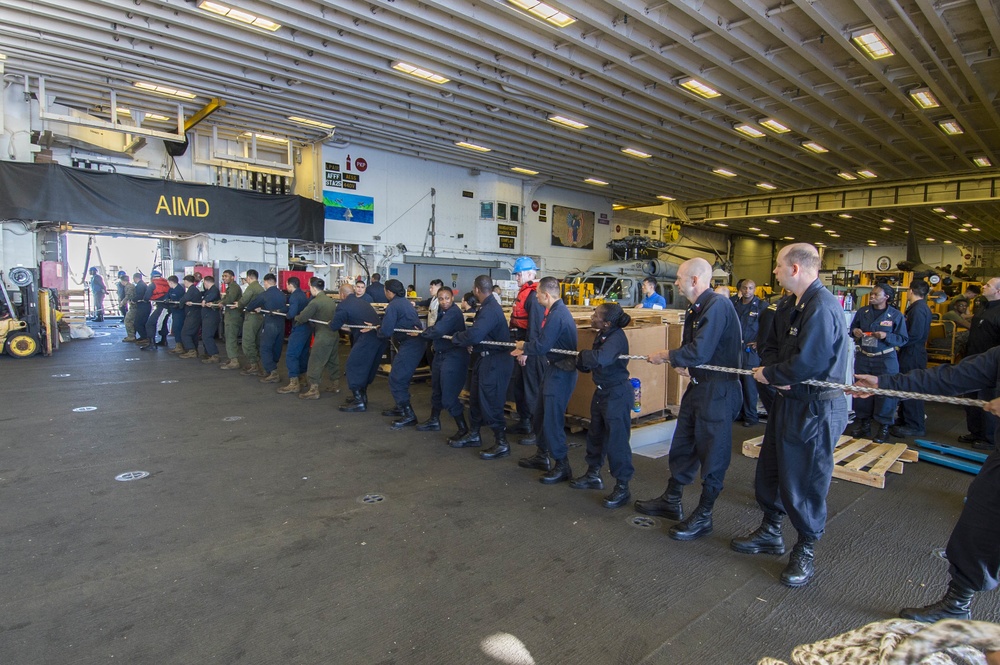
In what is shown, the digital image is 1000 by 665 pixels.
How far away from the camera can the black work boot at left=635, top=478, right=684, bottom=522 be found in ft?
13.6

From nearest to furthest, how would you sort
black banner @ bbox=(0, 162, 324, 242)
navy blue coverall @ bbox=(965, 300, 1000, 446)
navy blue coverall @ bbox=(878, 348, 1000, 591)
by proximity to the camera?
navy blue coverall @ bbox=(878, 348, 1000, 591) < navy blue coverall @ bbox=(965, 300, 1000, 446) < black banner @ bbox=(0, 162, 324, 242)

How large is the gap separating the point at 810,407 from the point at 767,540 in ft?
3.54

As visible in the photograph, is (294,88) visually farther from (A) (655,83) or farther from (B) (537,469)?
(B) (537,469)

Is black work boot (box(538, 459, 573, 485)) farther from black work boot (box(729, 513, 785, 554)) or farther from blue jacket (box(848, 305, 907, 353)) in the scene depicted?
blue jacket (box(848, 305, 907, 353))

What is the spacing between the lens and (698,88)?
11984mm

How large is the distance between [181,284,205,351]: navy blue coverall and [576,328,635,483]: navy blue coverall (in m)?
9.96

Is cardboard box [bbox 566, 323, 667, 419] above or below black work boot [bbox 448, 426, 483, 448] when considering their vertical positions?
above

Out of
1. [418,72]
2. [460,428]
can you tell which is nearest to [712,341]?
[460,428]

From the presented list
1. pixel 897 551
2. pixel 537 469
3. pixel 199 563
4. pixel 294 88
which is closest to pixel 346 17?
pixel 294 88

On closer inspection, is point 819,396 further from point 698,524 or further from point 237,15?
point 237,15

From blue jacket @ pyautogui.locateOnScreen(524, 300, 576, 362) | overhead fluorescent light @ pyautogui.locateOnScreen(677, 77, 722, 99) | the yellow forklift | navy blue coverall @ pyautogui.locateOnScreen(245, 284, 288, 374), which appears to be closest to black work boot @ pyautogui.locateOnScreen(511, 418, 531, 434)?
blue jacket @ pyautogui.locateOnScreen(524, 300, 576, 362)

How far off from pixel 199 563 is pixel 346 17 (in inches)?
364

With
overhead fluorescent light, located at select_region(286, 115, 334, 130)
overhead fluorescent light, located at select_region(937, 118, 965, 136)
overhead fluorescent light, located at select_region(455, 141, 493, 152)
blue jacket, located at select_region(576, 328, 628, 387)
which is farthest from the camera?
overhead fluorescent light, located at select_region(455, 141, 493, 152)

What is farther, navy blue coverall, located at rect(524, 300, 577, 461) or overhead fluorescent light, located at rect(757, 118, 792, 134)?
overhead fluorescent light, located at rect(757, 118, 792, 134)
